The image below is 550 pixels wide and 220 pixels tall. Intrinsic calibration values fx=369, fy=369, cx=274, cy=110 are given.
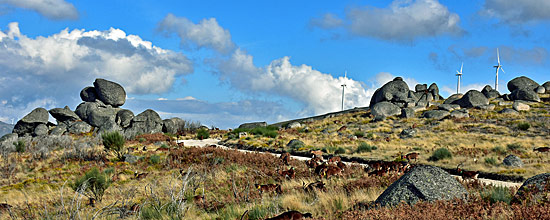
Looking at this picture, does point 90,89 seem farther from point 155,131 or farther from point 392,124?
point 392,124

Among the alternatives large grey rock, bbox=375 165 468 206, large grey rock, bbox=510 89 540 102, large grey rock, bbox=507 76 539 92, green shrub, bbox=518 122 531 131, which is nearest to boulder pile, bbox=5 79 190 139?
green shrub, bbox=518 122 531 131

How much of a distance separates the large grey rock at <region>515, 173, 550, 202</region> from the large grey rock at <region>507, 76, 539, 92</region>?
64.4 m

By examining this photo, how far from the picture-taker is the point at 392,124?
42781 millimetres

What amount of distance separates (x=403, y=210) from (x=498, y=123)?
38.8 metres

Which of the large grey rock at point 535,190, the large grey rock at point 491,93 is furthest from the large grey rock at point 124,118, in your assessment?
the large grey rock at point 491,93

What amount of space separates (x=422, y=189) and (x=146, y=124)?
133ft

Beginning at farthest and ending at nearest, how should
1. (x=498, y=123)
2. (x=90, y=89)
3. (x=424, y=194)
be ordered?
(x=90, y=89) → (x=498, y=123) → (x=424, y=194)

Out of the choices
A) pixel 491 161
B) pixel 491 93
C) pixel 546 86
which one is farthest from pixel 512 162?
pixel 546 86

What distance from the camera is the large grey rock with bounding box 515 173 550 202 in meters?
6.48

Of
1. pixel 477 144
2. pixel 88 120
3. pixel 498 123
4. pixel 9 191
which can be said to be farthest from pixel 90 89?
pixel 498 123

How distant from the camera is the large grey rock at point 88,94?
156ft

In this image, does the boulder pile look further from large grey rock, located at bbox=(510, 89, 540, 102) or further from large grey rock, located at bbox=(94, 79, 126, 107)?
large grey rock, located at bbox=(510, 89, 540, 102)

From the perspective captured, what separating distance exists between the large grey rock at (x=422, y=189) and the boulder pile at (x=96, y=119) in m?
36.7

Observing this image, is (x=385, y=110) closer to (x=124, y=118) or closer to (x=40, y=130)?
(x=124, y=118)
